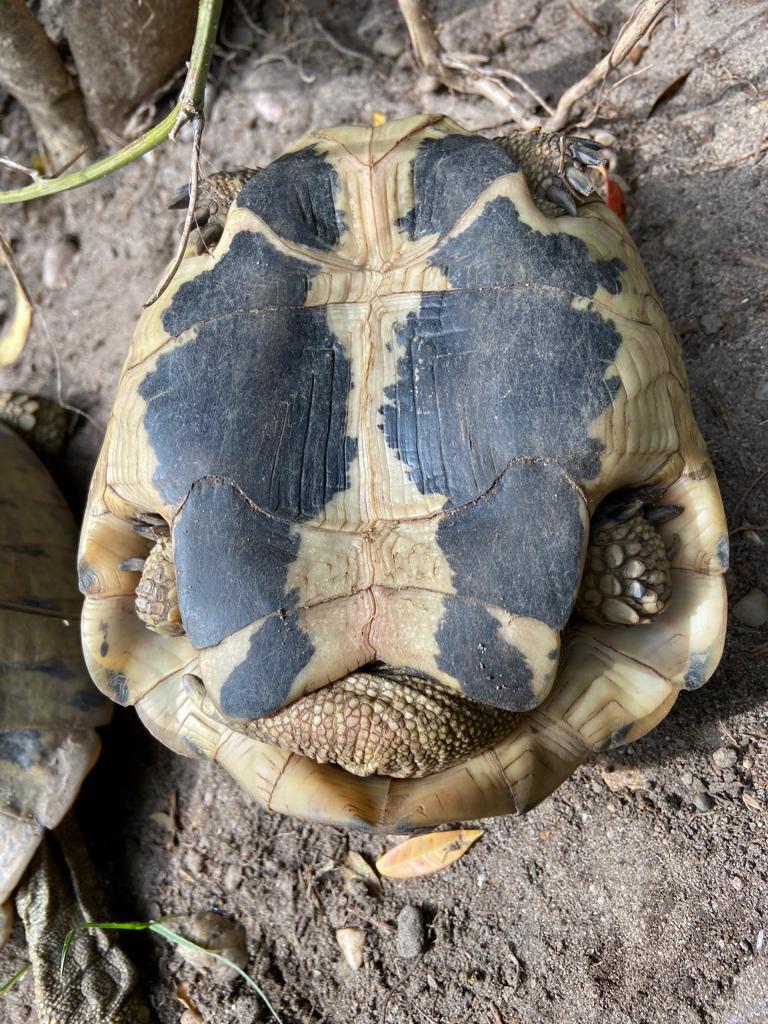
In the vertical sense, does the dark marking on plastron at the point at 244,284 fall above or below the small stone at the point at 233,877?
above

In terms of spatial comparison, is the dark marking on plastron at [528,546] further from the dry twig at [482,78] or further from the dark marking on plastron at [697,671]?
the dry twig at [482,78]

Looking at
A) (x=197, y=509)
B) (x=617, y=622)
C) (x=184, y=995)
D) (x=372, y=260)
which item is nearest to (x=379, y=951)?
(x=184, y=995)

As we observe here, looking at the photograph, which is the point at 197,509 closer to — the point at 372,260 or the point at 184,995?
the point at 372,260

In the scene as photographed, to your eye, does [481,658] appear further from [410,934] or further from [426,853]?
[410,934]

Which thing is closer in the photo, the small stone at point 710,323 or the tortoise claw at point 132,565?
the tortoise claw at point 132,565

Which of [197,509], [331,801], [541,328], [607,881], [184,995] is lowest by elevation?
[184,995]

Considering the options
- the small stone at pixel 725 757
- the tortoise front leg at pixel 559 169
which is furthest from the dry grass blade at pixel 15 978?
the tortoise front leg at pixel 559 169

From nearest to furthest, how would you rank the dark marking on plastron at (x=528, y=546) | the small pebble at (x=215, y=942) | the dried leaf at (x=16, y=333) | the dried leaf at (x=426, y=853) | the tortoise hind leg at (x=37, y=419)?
the dark marking on plastron at (x=528, y=546) → the dried leaf at (x=426, y=853) → the small pebble at (x=215, y=942) → the tortoise hind leg at (x=37, y=419) → the dried leaf at (x=16, y=333)
